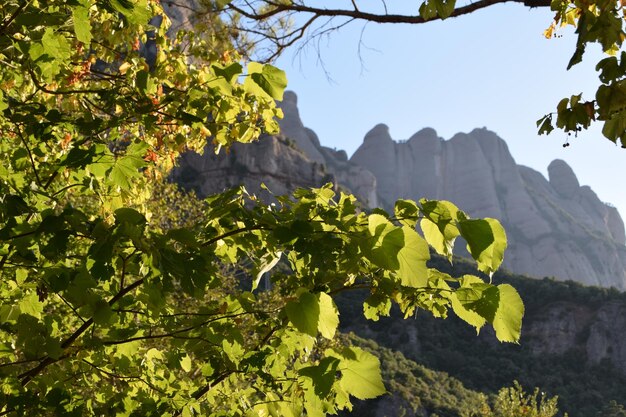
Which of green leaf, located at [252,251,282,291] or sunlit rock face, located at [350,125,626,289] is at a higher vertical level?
sunlit rock face, located at [350,125,626,289]

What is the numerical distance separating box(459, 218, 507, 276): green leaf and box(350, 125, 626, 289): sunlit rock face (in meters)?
99.3

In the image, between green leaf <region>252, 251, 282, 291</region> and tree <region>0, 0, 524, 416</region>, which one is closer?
tree <region>0, 0, 524, 416</region>

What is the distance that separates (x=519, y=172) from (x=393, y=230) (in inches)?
4844

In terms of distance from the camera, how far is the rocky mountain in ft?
318

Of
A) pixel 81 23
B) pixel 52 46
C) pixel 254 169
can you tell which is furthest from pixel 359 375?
pixel 254 169

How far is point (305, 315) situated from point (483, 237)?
596mm

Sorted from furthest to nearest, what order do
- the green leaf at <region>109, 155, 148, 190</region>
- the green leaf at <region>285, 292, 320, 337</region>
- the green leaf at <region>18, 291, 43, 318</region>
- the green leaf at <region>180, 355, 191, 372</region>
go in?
the green leaf at <region>180, 355, 191, 372</region> < the green leaf at <region>18, 291, 43, 318</region> < the green leaf at <region>109, 155, 148, 190</region> < the green leaf at <region>285, 292, 320, 337</region>

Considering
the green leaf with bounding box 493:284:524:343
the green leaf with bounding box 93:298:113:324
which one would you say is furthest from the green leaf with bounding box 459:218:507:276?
the green leaf with bounding box 93:298:113:324

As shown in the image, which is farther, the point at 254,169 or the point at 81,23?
the point at 254,169

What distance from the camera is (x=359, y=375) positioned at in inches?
75.0

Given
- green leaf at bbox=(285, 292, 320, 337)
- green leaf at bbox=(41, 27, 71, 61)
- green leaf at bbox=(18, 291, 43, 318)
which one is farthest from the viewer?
green leaf at bbox=(18, 291, 43, 318)

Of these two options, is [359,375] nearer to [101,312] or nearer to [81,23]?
[101,312]

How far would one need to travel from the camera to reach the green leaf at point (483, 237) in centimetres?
162

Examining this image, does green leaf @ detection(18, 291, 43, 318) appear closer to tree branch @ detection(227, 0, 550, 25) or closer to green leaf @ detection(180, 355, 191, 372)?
green leaf @ detection(180, 355, 191, 372)
